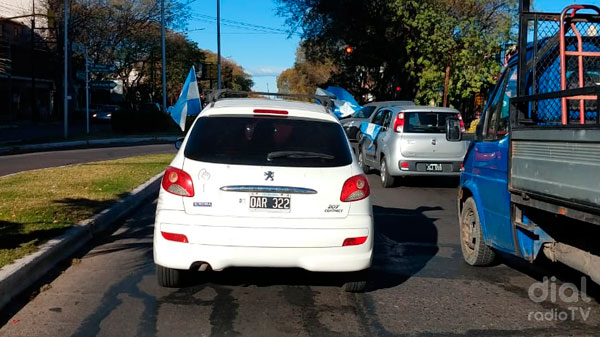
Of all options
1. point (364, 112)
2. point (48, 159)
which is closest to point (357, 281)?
point (48, 159)

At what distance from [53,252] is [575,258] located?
16.3 feet

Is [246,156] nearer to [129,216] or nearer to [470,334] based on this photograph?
[470,334]

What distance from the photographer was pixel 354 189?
17.0ft

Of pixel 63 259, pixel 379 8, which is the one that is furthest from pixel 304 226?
pixel 379 8

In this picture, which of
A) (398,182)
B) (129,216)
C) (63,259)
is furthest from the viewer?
(398,182)

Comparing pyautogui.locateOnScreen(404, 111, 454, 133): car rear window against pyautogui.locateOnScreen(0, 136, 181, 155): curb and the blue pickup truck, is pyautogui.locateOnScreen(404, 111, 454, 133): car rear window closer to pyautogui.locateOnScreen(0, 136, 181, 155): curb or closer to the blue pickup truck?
the blue pickup truck

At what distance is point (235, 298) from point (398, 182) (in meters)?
9.03

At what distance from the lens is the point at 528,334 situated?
4.62 m

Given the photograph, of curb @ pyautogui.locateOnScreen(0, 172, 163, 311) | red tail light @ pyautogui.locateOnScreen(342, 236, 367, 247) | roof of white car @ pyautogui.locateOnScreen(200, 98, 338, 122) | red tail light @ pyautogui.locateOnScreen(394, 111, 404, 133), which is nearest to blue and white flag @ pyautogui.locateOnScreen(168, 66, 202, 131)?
red tail light @ pyautogui.locateOnScreen(394, 111, 404, 133)

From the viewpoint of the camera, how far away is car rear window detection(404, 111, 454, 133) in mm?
12672

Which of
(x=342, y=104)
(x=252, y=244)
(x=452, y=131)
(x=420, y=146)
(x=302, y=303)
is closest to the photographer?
(x=252, y=244)

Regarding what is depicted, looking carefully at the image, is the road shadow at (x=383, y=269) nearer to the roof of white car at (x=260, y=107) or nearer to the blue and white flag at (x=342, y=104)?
the roof of white car at (x=260, y=107)

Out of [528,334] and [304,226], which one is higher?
[304,226]

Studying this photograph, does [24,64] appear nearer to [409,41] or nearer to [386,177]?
[409,41]
